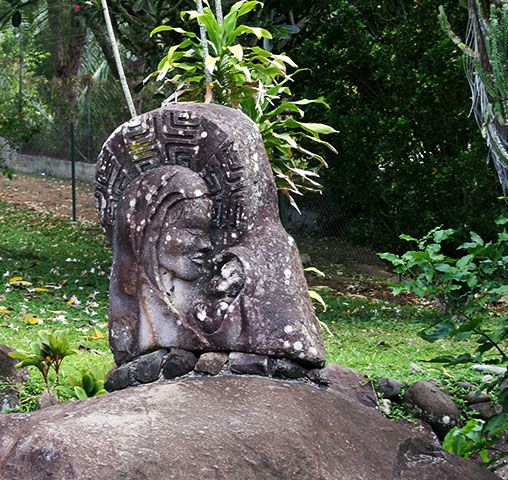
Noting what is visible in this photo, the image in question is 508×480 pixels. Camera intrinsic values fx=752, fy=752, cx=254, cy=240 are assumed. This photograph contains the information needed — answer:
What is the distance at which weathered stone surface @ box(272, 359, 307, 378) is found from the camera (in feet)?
12.1

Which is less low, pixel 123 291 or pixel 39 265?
pixel 123 291

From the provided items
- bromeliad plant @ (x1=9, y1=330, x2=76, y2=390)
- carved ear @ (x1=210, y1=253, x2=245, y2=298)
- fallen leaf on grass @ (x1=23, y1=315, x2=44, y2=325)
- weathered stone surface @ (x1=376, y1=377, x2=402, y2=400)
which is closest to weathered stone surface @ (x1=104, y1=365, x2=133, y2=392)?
bromeliad plant @ (x1=9, y1=330, x2=76, y2=390)

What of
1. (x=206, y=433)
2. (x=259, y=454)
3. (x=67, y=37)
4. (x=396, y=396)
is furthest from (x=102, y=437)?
(x=67, y=37)

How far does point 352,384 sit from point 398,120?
155 inches

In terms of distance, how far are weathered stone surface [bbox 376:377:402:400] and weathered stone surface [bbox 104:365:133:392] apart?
6.01ft

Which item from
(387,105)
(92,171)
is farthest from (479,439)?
(92,171)

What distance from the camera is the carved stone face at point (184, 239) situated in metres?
3.83

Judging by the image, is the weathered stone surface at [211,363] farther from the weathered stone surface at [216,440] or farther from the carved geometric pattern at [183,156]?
the carved geometric pattern at [183,156]

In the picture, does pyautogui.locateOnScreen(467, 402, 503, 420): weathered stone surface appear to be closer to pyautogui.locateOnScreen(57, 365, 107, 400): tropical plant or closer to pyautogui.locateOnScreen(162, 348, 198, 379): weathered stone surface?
pyautogui.locateOnScreen(162, 348, 198, 379): weathered stone surface

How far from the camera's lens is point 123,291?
3930mm

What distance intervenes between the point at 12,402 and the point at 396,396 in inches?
94.2

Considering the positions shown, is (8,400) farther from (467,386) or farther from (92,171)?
(92,171)

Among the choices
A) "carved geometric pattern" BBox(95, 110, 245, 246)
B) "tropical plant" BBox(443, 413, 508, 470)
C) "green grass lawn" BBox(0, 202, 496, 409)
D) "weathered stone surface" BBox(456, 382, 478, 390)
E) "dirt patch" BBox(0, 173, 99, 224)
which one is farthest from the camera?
"dirt patch" BBox(0, 173, 99, 224)

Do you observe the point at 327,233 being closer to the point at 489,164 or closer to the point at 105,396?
the point at 489,164
